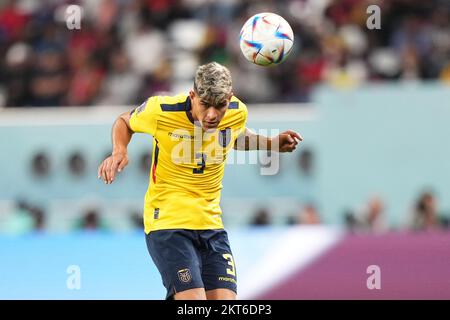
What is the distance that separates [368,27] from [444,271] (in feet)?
20.3

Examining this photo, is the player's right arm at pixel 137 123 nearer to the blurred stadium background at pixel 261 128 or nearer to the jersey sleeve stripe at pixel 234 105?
the jersey sleeve stripe at pixel 234 105

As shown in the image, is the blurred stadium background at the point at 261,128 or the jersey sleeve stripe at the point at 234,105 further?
the blurred stadium background at the point at 261,128

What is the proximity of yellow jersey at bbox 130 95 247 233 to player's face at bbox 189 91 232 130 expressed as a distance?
232 mm

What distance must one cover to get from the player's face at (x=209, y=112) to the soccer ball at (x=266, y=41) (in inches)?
42.9

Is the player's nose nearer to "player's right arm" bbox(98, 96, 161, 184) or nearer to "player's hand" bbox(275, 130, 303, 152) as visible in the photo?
"player's right arm" bbox(98, 96, 161, 184)

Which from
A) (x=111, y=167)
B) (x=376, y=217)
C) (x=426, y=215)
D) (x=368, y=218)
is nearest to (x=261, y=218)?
(x=368, y=218)

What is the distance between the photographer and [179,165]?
8.12 m

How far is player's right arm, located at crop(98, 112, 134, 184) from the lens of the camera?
7.56 metres

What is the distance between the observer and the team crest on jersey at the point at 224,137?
8.27 m

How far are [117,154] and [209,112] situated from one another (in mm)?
713

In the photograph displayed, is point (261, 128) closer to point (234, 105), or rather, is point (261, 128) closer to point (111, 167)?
point (234, 105)

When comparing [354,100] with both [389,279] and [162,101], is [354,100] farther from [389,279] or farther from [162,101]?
[162,101]

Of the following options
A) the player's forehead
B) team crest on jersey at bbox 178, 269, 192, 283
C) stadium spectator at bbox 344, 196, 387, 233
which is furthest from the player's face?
stadium spectator at bbox 344, 196, 387, 233

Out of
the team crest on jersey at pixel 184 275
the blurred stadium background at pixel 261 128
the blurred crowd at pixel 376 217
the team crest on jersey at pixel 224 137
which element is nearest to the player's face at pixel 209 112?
the team crest on jersey at pixel 224 137
